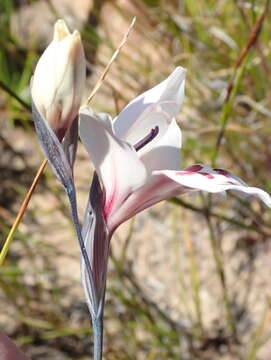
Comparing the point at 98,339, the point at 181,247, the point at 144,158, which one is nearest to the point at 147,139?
the point at 144,158

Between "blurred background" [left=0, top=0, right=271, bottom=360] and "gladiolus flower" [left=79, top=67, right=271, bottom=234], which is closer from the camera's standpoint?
"gladiolus flower" [left=79, top=67, right=271, bottom=234]

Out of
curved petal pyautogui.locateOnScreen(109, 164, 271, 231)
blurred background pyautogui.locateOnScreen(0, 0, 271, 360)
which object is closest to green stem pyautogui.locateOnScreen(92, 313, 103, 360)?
curved petal pyautogui.locateOnScreen(109, 164, 271, 231)

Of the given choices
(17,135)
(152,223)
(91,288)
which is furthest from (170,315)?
(91,288)

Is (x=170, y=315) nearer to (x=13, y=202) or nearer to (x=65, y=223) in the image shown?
(x=65, y=223)

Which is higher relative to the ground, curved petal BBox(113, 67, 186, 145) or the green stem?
curved petal BBox(113, 67, 186, 145)

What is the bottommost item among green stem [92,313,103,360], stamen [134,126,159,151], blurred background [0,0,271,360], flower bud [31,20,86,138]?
blurred background [0,0,271,360]

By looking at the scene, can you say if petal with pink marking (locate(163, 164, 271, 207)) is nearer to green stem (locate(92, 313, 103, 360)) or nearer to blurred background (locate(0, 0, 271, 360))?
green stem (locate(92, 313, 103, 360))
